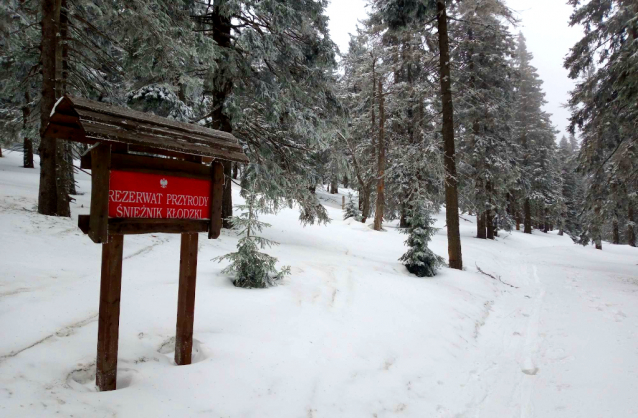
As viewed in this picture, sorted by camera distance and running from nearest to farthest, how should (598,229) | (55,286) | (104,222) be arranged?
(104,222)
(55,286)
(598,229)

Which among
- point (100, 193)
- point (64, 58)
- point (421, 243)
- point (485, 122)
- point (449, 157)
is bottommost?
point (421, 243)

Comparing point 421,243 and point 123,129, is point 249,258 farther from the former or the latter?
point 421,243

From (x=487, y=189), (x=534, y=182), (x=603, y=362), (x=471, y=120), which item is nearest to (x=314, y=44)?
(x=603, y=362)

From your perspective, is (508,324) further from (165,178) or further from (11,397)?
(11,397)

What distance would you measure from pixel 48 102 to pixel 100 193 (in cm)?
777

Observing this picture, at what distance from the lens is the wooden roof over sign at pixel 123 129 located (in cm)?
289

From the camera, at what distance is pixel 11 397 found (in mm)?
2781

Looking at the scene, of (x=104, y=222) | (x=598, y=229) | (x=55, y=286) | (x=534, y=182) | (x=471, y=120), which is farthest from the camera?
(x=534, y=182)

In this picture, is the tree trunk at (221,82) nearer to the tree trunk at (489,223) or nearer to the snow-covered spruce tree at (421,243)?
the snow-covered spruce tree at (421,243)

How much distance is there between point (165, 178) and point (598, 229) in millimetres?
18579

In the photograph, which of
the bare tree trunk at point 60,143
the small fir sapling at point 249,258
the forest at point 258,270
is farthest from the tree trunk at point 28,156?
the small fir sapling at point 249,258

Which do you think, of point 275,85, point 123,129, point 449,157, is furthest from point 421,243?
point 123,129

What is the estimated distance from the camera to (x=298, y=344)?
186 inches

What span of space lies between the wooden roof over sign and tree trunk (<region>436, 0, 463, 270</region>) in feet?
28.6
